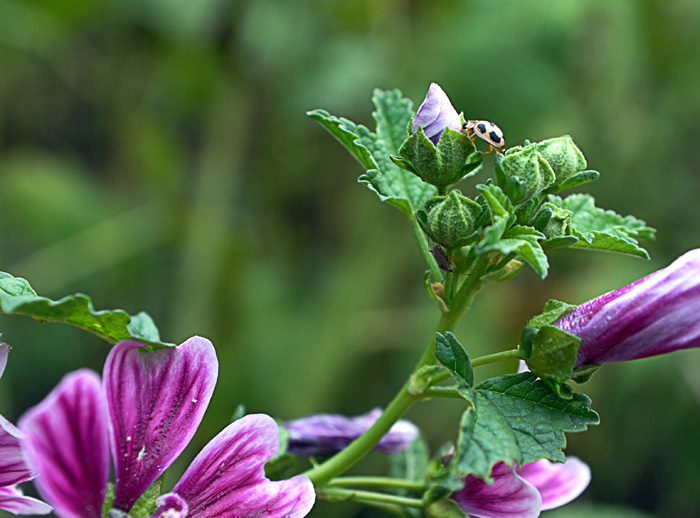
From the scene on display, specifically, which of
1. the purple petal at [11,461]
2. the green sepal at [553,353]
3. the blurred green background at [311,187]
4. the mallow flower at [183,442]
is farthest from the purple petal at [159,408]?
the blurred green background at [311,187]

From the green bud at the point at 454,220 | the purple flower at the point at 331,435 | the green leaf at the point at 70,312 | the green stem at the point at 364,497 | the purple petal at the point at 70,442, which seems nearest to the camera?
the purple petal at the point at 70,442

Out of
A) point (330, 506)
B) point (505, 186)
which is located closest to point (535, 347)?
point (505, 186)

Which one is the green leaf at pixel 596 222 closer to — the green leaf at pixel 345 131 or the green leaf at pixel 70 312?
the green leaf at pixel 345 131

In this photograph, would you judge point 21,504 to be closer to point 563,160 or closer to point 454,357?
point 454,357

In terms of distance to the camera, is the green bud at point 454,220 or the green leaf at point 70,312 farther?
the green bud at point 454,220

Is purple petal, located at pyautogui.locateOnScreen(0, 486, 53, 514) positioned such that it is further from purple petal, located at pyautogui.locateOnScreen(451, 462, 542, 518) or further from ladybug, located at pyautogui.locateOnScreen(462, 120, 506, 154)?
ladybug, located at pyautogui.locateOnScreen(462, 120, 506, 154)

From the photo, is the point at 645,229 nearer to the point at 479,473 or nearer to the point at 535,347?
the point at 535,347
